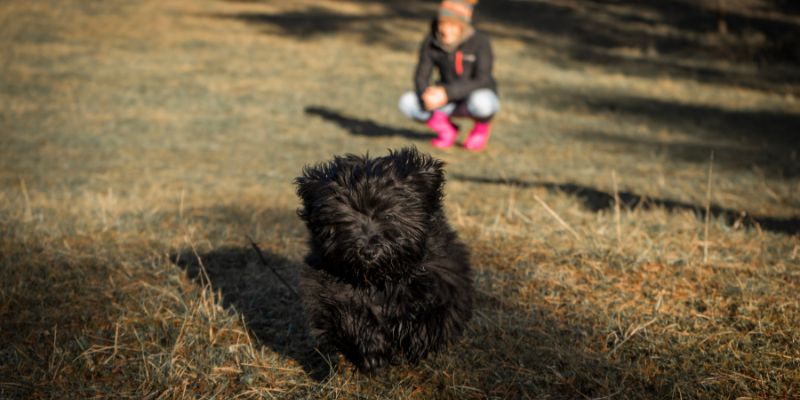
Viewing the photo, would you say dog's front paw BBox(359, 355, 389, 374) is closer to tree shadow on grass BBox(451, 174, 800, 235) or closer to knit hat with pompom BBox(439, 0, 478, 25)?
tree shadow on grass BBox(451, 174, 800, 235)

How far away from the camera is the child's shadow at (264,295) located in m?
3.88

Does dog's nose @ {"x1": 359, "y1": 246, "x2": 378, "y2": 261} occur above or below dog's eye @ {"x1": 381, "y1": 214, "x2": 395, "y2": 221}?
below

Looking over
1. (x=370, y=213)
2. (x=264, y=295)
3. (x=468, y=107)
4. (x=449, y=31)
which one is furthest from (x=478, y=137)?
(x=370, y=213)

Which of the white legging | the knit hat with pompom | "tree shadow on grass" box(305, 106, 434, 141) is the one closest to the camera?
the knit hat with pompom

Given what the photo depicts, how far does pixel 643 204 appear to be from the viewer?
23.7 feet

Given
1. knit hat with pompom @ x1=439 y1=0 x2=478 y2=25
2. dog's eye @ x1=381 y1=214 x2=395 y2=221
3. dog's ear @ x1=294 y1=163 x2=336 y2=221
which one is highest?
knit hat with pompom @ x1=439 y1=0 x2=478 y2=25

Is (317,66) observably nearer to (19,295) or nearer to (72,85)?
(72,85)

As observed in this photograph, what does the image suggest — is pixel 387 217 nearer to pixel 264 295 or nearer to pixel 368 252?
pixel 368 252

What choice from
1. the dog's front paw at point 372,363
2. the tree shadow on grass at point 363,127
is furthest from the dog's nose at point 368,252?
the tree shadow on grass at point 363,127

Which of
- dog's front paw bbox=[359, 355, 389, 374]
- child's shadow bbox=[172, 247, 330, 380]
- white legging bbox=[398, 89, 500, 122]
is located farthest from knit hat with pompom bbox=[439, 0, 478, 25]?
dog's front paw bbox=[359, 355, 389, 374]

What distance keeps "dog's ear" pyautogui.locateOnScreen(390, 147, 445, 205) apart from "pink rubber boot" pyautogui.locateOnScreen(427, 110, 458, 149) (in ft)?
21.4

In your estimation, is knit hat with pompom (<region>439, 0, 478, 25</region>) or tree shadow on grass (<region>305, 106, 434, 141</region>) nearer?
knit hat with pompom (<region>439, 0, 478, 25</region>)

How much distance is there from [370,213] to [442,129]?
704 cm

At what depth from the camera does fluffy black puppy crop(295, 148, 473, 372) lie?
3.17 m
